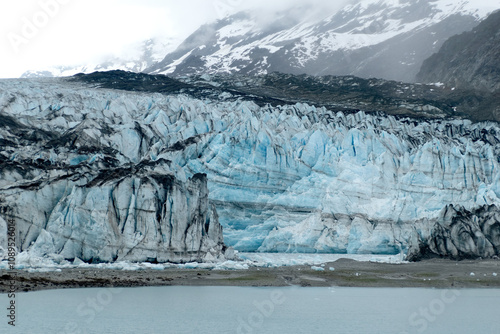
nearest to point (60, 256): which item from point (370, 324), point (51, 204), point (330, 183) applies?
point (51, 204)

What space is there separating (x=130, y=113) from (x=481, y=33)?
77783 mm

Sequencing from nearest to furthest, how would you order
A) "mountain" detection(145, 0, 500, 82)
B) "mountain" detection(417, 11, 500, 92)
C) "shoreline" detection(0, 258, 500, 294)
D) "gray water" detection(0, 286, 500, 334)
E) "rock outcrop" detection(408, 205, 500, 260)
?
"gray water" detection(0, 286, 500, 334) < "shoreline" detection(0, 258, 500, 294) < "rock outcrop" detection(408, 205, 500, 260) < "mountain" detection(417, 11, 500, 92) < "mountain" detection(145, 0, 500, 82)

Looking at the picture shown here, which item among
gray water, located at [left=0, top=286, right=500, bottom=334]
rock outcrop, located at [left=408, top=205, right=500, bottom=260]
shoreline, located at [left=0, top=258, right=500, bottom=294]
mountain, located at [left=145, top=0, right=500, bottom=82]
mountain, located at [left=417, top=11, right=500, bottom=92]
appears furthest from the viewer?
mountain, located at [left=145, top=0, right=500, bottom=82]

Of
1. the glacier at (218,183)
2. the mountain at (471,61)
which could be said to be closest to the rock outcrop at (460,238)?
the glacier at (218,183)

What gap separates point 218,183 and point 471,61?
241ft

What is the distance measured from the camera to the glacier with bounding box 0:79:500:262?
118 feet

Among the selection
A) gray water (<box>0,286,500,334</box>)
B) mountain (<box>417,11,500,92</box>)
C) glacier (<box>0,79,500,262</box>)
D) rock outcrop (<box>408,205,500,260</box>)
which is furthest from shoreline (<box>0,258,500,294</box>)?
mountain (<box>417,11,500,92</box>)

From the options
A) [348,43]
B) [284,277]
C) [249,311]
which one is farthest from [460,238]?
[348,43]

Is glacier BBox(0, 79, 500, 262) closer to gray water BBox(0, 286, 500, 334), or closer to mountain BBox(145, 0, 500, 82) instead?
gray water BBox(0, 286, 500, 334)

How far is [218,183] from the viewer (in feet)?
156

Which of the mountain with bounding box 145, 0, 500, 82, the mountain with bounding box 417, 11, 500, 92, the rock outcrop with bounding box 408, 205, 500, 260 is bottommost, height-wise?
the rock outcrop with bounding box 408, 205, 500, 260

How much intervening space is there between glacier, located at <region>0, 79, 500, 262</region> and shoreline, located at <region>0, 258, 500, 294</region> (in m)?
3.51

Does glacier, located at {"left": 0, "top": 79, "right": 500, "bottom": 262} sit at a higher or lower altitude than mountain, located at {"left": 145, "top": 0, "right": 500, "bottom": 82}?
lower

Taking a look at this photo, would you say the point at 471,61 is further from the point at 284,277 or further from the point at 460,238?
the point at 284,277
